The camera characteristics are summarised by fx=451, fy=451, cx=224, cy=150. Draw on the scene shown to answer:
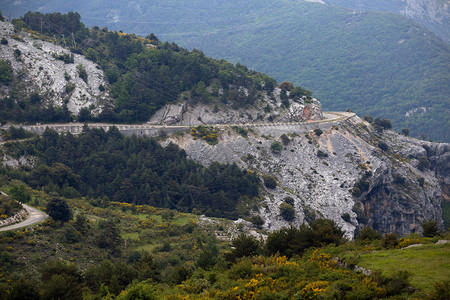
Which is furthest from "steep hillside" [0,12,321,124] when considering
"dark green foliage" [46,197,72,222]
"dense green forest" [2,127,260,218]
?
"dark green foliage" [46,197,72,222]

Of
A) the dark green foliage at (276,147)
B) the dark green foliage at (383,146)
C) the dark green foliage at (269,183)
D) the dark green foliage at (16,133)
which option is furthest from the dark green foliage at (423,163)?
the dark green foliage at (16,133)

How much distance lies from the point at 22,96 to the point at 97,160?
24.4 m

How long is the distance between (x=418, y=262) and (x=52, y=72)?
94.6 m

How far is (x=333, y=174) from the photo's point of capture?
339ft

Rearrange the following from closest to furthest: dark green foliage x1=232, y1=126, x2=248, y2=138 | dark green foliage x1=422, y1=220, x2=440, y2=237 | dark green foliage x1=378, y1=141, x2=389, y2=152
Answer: dark green foliage x1=422, y1=220, x2=440, y2=237, dark green foliage x1=232, y1=126, x2=248, y2=138, dark green foliage x1=378, y1=141, x2=389, y2=152

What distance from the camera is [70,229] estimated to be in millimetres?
56188

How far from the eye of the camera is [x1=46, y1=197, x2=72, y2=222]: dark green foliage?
58188mm

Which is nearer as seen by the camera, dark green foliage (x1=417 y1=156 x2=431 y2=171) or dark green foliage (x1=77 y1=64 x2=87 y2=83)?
dark green foliage (x1=77 y1=64 x2=87 y2=83)

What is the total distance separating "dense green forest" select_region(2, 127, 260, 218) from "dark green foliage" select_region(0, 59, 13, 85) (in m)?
18.2

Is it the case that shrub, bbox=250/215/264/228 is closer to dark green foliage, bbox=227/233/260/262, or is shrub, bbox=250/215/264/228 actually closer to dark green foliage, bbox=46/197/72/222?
dark green foliage, bbox=46/197/72/222

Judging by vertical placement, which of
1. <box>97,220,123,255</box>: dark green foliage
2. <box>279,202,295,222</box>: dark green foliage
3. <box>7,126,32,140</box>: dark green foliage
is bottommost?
<box>279,202,295,222</box>: dark green foliage

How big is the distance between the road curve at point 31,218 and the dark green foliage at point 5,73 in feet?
150

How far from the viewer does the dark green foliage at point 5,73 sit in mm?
97188

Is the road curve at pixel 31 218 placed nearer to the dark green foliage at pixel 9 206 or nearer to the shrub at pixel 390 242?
the dark green foliage at pixel 9 206
